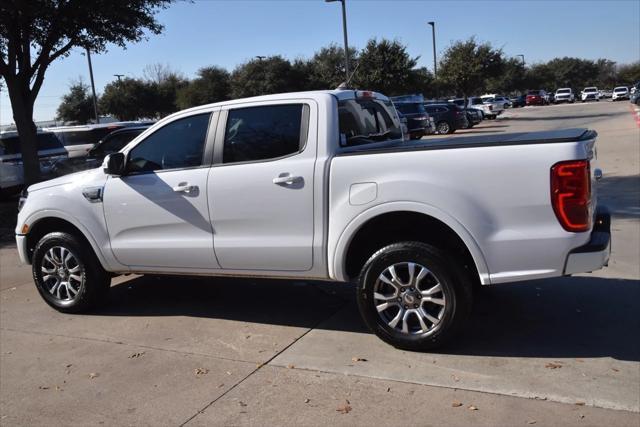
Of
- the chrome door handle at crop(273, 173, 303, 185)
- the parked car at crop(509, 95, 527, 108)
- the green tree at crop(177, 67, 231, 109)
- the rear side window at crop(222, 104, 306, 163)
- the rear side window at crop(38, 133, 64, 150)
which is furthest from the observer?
the parked car at crop(509, 95, 527, 108)

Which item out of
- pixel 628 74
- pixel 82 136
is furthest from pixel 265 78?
pixel 628 74

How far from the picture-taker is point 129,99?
4553cm

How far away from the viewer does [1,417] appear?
3799 mm

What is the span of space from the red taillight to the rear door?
68.3 inches

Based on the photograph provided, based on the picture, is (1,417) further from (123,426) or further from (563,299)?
(563,299)

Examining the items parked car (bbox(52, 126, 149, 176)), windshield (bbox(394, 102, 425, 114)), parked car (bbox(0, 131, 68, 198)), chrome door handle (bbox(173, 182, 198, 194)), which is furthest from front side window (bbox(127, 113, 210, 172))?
windshield (bbox(394, 102, 425, 114))

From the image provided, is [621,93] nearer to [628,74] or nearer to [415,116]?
[628,74]

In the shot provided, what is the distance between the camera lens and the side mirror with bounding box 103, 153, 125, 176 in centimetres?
527

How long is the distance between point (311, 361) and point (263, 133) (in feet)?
6.07

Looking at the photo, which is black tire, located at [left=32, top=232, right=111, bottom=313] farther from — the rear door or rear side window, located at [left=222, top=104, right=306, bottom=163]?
rear side window, located at [left=222, top=104, right=306, bottom=163]

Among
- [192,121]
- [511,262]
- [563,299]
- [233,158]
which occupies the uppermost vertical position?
[192,121]

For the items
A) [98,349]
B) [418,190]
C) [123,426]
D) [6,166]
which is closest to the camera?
[123,426]

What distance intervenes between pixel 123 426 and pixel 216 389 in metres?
0.65

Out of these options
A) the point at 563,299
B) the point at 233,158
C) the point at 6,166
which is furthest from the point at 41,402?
the point at 6,166
